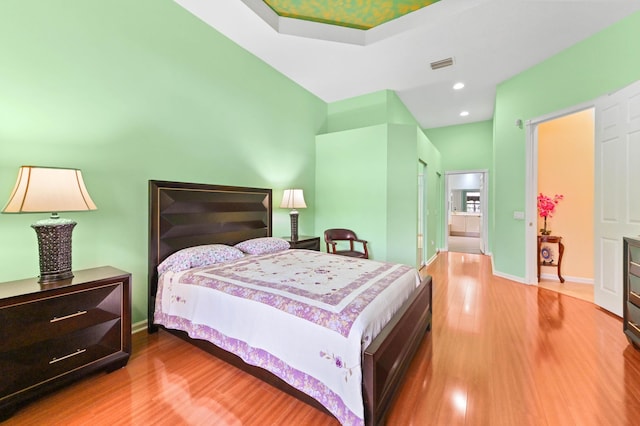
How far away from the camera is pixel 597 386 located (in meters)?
1.64

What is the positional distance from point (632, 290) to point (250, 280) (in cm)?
325

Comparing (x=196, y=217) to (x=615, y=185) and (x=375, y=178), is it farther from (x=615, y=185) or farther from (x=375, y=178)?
(x=615, y=185)

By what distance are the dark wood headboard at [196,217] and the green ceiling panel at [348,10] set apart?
85.8 inches

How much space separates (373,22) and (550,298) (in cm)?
419

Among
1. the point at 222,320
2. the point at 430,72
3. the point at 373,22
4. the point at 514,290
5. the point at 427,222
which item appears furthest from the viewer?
the point at 427,222

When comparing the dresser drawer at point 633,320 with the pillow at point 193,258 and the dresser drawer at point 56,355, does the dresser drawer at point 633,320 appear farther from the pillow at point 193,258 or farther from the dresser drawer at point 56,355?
the dresser drawer at point 56,355

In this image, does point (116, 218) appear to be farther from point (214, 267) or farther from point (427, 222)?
point (427, 222)

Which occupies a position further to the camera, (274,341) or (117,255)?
(117,255)

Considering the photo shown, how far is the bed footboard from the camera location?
3.96 ft

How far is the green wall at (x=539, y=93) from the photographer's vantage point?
2.69 metres

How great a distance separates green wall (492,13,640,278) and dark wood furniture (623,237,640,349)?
1738 mm

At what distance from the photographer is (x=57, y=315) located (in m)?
1.55

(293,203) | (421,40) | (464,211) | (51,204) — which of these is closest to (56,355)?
(51,204)

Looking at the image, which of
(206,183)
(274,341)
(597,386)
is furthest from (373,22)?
(597,386)
